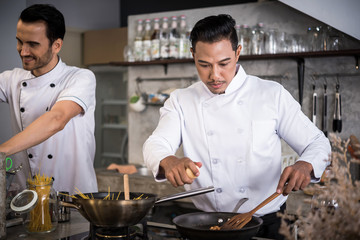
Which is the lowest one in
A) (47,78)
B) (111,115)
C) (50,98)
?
(111,115)

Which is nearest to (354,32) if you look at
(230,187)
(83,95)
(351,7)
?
(351,7)

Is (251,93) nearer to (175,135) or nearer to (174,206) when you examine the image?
(175,135)

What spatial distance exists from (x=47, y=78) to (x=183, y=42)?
2.02m

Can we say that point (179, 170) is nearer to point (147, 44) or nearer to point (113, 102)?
point (147, 44)

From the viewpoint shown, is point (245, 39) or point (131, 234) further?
point (245, 39)

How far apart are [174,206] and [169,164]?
2.43m

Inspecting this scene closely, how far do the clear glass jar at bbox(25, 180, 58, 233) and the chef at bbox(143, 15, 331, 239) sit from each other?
0.42m

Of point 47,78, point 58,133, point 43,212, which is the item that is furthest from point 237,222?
point 47,78

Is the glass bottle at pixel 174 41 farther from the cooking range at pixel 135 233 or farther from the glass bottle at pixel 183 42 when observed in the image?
the cooking range at pixel 135 233

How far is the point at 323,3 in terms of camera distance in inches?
131

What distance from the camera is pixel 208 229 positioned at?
1330mm

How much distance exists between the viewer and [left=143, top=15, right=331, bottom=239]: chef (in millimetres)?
1927

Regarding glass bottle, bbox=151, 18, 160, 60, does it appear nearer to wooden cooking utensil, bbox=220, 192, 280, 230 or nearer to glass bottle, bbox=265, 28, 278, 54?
glass bottle, bbox=265, 28, 278, 54

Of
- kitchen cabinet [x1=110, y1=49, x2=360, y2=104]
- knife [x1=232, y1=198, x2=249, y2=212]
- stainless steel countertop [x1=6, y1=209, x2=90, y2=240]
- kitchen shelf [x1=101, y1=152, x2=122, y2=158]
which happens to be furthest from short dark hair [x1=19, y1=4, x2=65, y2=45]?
kitchen shelf [x1=101, y1=152, x2=122, y2=158]
